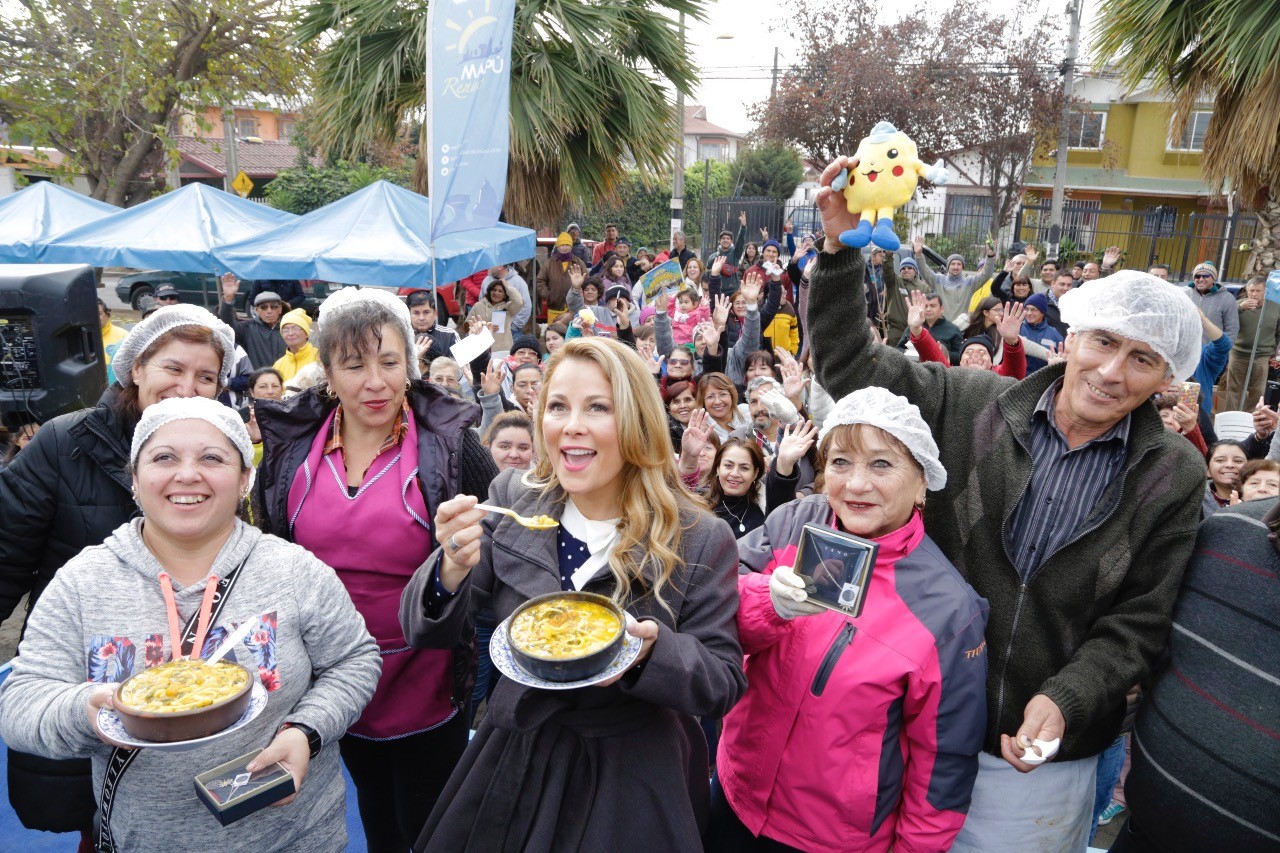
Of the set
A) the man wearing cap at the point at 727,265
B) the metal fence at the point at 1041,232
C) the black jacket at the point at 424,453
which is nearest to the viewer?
the black jacket at the point at 424,453

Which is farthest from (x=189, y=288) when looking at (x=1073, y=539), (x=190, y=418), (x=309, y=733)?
(x=1073, y=539)

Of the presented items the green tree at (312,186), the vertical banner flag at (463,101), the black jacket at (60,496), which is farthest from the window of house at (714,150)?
the black jacket at (60,496)

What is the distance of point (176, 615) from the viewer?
6.40 ft

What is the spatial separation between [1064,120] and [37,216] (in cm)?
2068

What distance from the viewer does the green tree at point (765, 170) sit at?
3130cm

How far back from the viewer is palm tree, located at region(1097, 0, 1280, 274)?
25.5ft

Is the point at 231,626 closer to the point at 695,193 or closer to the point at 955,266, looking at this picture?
the point at 955,266

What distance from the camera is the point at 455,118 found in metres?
5.62

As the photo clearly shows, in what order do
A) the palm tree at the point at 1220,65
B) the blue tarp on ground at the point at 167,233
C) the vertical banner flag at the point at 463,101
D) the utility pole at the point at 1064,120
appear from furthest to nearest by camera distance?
the utility pole at the point at 1064,120 → the blue tarp on ground at the point at 167,233 → the palm tree at the point at 1220,65 → the vertical banner flag at the point at 463,101

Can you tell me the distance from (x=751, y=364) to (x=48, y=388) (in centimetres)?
468

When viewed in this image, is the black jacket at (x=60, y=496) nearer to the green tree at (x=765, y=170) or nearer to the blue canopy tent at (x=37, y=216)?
the blue canopy tent at (x=37, y=216)

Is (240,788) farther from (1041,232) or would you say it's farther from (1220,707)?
(1041,232)

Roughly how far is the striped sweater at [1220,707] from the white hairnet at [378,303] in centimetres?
222

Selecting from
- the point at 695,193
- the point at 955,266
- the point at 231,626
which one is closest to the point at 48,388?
the point at 231,626
